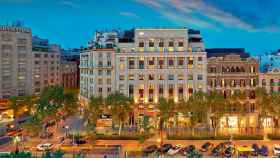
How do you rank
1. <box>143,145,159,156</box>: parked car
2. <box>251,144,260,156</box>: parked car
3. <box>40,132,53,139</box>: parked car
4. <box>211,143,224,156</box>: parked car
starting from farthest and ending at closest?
<box>40,132,53,139</box>: parked car < <box>143,145,159,156</box>: parked car < <box>211,143,224,156</box>: parked car < <box>251,144,260,156</box>: parked car

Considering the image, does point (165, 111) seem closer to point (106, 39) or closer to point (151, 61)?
point (151, 61)

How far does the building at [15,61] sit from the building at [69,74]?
2574 centimetres

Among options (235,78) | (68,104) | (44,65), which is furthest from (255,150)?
(44,65)

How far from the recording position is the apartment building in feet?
275

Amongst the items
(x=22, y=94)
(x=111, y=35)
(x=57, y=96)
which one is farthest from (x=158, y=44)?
(x=22, y=94)

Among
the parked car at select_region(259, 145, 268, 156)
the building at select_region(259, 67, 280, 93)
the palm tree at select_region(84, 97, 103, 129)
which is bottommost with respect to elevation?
the parked car at select_region(259, 145, 268, 156)

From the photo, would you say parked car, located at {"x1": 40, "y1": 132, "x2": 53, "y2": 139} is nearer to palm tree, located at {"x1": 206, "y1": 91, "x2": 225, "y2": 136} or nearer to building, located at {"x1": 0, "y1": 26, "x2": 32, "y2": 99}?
building, located at {"x1": 0, "y1": 26, "x2": 32, "y2": 99}

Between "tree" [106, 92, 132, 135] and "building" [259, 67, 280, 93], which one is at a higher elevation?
"building" [259, 67, 280, 93]

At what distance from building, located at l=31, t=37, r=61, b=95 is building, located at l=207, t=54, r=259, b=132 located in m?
51.2

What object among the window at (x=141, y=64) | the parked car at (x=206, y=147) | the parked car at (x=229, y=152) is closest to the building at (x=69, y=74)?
the window at (x=141, y=64)

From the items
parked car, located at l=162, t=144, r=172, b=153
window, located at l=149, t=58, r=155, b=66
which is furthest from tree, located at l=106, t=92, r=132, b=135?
parked car, located at l=162, t=144, r=172, b=153

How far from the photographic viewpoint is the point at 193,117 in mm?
69438

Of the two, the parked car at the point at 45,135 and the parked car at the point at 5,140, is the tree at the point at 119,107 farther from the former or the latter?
the parked car at the point at 5,140

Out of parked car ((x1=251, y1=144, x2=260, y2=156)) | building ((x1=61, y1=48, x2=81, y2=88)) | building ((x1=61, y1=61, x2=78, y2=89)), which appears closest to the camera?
parked car ((x1=251, y1=144, x2=260, y2=156))
